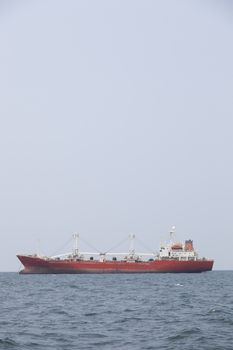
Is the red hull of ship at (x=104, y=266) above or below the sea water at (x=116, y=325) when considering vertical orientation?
above

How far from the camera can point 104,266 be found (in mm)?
105375

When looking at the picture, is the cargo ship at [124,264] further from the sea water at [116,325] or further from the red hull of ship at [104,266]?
the sea water at [116,325]

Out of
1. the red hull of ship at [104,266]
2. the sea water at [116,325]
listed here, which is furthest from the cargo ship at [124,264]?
the sea water at [116,325]

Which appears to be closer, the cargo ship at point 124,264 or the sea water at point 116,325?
the sea water at point 116,325

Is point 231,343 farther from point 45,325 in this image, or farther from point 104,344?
point 45,325

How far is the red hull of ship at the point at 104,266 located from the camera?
103875 millimetres

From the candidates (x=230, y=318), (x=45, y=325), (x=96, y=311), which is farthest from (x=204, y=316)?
(x=45, y=325)

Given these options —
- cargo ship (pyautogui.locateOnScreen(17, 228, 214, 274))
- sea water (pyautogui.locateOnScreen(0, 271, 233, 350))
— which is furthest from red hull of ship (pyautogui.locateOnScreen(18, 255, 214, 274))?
sea water (pyautogui.locateOnScreen(0, 271, 233, 350))

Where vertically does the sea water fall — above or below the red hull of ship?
below

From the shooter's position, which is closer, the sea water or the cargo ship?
the sea water

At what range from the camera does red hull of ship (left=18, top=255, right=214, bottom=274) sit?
103875 mm

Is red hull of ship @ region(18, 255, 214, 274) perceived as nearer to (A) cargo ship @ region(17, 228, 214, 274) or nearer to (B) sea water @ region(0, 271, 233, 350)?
(A) cargo ship @ region(17, 228, 214, 274)

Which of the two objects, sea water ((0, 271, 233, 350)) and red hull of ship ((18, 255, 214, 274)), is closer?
sea water ((0, 271, 233, 350))

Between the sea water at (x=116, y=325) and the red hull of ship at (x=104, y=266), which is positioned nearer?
the sea water at (x=116, y=325)
